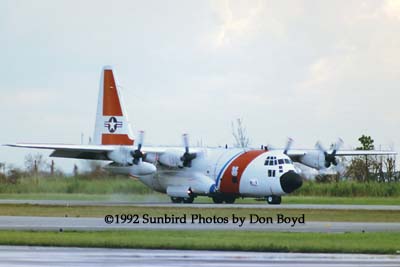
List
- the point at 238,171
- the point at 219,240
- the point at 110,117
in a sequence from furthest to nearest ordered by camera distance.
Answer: the point at 110,117 → the point at 238,171 → the point at 219,240

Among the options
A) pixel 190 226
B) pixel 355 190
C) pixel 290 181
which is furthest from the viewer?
pixel 355 190

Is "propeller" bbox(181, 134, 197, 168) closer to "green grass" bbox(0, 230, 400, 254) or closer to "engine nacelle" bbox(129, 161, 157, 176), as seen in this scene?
"engine nacelle" bbox(129, 161, 157, 176)

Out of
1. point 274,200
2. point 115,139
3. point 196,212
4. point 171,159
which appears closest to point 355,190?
point 274,200

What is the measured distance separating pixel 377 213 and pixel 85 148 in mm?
16661

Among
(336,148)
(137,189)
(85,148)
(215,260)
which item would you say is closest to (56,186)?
(137,189)

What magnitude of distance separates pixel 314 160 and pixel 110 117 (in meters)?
11.8

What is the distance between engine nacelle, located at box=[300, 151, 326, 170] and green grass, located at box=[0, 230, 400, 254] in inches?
960

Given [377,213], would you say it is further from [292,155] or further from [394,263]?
[394,263]

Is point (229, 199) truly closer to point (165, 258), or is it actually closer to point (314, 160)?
point (314, 160)

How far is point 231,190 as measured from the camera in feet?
154

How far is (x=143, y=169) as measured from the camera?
156ft

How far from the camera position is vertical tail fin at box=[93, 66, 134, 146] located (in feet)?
175

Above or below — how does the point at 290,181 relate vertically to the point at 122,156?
below

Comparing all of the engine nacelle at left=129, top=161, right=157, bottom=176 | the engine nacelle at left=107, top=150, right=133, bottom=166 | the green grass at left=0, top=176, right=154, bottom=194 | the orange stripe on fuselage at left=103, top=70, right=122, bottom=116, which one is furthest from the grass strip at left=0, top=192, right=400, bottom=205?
the orange stripe on fuselage at left=103, top=70, right=122, bottom=116
